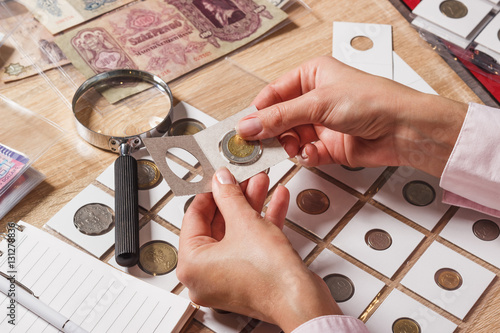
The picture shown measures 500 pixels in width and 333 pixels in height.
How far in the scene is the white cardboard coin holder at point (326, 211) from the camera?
1112 millimetres

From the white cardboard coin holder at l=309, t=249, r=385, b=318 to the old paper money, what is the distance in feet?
1.89

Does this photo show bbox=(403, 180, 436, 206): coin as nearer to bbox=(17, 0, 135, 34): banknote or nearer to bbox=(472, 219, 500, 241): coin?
bbox=(472, 219, 500, 241): coin

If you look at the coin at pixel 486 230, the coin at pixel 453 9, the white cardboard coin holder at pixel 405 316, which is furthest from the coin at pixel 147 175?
the coin at pixel 453 9

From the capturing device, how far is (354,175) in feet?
3.94

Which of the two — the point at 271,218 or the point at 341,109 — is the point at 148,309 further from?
the point at 341,109

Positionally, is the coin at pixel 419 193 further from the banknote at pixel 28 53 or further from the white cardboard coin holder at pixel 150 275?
the banknote at pixel 28 53

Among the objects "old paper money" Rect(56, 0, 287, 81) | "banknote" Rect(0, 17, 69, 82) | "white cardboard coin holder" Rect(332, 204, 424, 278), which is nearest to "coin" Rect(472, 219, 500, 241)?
"white cardboard coin holder" Rect(332, 204, 424, 278)

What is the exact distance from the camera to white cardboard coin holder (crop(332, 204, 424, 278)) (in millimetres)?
1068

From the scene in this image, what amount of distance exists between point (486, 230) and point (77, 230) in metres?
0.78

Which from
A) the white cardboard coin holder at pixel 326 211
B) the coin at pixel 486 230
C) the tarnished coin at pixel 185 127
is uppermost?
the tarnished coin at pixel 185 127

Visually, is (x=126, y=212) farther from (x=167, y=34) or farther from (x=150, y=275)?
(x=167, y=34)

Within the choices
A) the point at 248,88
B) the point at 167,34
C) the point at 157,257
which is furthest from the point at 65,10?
the point at 157,257

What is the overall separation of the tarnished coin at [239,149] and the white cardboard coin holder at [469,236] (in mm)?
390

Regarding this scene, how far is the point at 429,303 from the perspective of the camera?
1.03 meters
